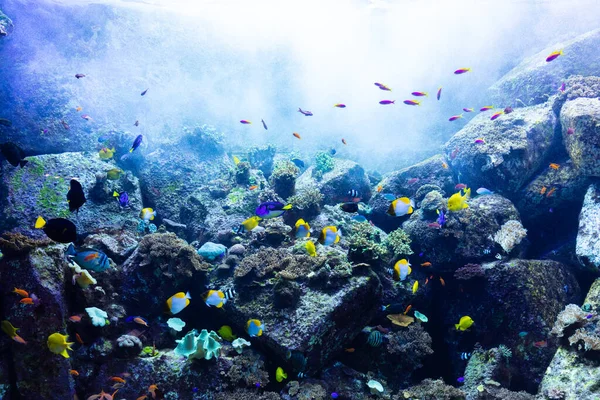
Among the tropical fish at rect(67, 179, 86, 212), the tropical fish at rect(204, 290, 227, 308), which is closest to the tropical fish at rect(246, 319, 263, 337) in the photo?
the tropical fish at rect(204, 290, 227, 308)

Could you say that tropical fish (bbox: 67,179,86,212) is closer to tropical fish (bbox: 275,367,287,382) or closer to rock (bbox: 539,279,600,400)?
tropical fish (bbox: 275,367,287,382)

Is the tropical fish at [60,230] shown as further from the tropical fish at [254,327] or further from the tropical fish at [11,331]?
the tropical fish at [254,327]

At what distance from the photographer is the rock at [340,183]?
977 cm

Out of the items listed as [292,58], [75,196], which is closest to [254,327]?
[75,196]

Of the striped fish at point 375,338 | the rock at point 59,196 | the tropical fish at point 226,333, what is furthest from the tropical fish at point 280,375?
the rock at point 59,196

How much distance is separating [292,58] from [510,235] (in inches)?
719

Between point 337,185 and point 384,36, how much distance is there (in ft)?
56.4

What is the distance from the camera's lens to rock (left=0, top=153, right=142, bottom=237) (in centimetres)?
741

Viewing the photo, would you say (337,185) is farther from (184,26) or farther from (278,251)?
(184,26)

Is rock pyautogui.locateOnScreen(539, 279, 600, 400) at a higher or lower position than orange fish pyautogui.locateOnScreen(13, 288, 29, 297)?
lower

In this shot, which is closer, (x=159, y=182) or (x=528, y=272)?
(x=528, y=272)

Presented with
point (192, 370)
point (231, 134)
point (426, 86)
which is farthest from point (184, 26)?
point (192, 370)

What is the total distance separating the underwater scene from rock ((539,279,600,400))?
25 millimetres

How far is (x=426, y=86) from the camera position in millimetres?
20359
